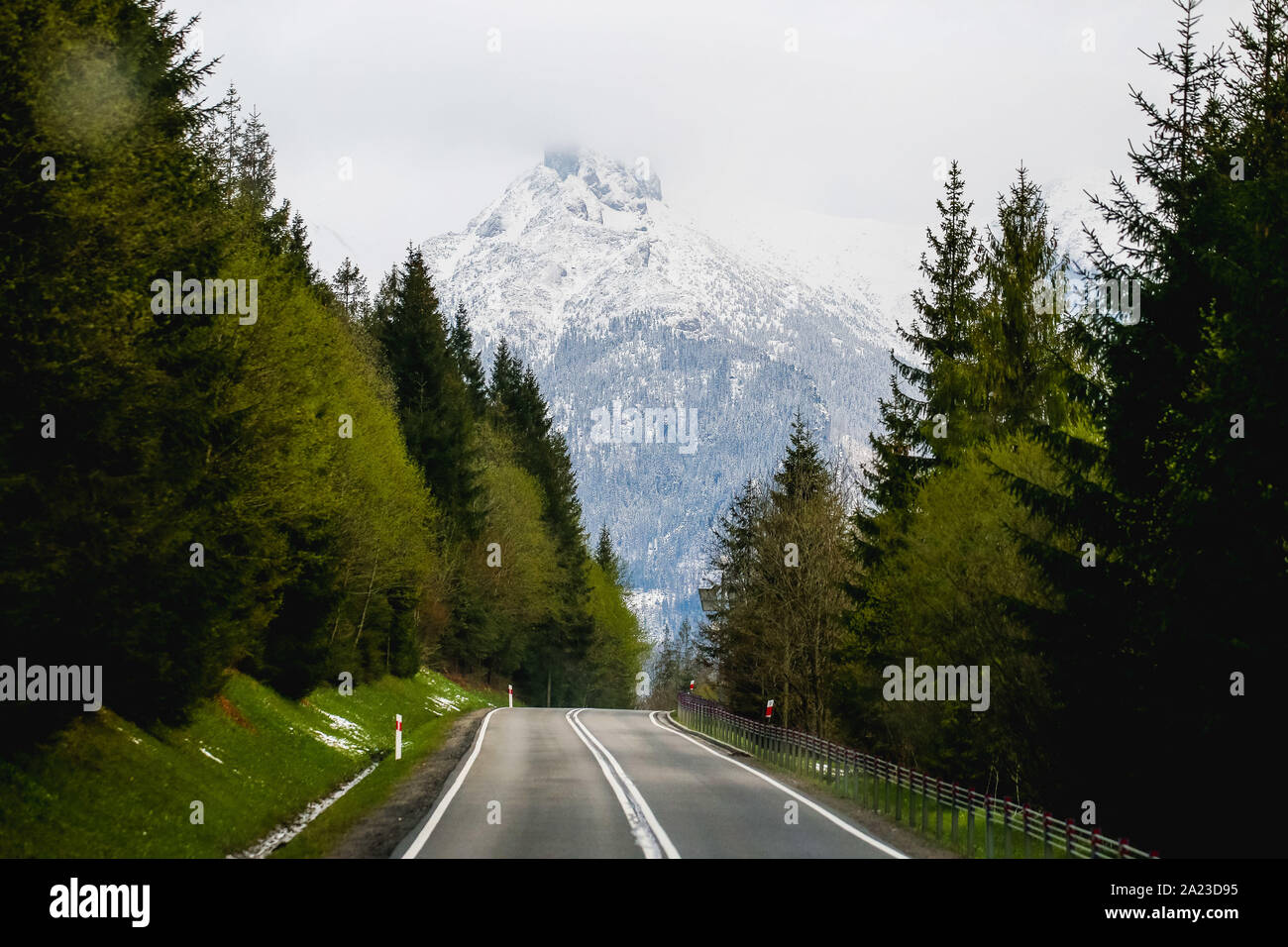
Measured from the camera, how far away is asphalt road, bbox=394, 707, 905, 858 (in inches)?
613

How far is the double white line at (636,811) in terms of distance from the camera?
15.5 metres

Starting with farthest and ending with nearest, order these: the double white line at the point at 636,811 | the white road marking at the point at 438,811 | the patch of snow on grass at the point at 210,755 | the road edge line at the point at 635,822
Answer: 1. the patch of snow on grass at the point at 210,755
2. the double white line at the point at 636,811
3. the road edge line at the point at 635,822
4. the white road marking at the point at 438,811

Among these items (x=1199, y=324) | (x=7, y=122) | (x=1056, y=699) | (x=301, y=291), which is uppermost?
(x=301, y=291)

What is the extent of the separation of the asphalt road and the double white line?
24mm

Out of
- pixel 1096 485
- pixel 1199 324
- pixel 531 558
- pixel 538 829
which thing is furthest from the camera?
pixel 531 558

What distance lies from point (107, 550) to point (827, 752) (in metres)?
17.4

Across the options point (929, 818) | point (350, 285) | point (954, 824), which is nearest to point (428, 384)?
point (350, 285)

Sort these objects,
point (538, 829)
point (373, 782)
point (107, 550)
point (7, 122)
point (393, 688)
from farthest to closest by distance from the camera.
Answer: point (393, 688), point (373, 782), point (538, 829), point (107, 550), point (7, 122)

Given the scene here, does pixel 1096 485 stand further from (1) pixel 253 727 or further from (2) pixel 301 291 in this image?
(2) pixel 301 291

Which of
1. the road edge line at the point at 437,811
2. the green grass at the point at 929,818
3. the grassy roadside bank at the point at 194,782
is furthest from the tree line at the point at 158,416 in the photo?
the green grass at the point at 929,818

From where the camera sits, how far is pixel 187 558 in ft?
63.0

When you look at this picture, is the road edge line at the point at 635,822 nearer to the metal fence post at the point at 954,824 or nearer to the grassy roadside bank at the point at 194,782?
the grassy roadside bank at the point at 194,782

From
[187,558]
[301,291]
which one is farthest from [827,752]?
[301,291]

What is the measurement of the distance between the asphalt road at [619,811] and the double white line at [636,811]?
24 mm
